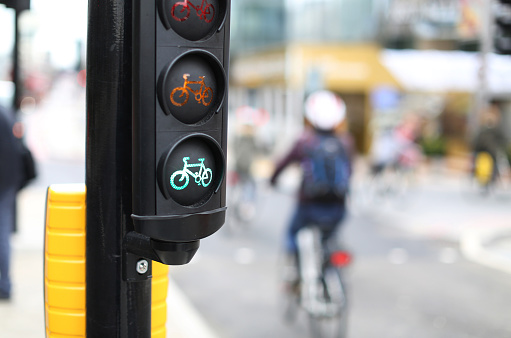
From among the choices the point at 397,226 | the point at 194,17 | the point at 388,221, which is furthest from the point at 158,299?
the point at 388,221

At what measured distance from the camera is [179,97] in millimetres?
2205

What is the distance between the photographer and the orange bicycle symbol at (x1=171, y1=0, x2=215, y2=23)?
2.18 metres

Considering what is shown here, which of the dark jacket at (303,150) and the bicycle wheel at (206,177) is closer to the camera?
the bicycle wheel at (206,177)

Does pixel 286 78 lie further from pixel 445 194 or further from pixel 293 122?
pixel 445 194

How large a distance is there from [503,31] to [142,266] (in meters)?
6.69

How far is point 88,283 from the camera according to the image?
2.66 meters

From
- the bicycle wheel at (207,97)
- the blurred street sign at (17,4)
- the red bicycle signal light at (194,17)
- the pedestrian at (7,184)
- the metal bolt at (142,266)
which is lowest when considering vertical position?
the pedestrian at (7,184)

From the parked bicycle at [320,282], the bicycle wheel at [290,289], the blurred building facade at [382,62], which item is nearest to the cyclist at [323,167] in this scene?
the parked bicycle at [320,282]

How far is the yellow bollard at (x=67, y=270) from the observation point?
281cm

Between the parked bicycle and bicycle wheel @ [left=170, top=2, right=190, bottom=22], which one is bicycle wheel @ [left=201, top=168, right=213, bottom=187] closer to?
bicycle wheel @ [left=170, top=2, right=190, bottom=22]

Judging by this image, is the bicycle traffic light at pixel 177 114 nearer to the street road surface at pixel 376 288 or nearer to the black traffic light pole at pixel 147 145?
the black traffic light pole at pixel 147 145

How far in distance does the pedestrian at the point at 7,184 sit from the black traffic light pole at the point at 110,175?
3484mm

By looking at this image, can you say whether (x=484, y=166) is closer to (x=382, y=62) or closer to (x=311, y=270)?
(x=311, y=270)

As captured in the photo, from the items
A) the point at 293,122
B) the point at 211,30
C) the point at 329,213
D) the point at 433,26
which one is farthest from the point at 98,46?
the point at 293,122
